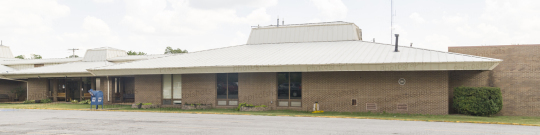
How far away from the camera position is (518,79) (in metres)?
21.6

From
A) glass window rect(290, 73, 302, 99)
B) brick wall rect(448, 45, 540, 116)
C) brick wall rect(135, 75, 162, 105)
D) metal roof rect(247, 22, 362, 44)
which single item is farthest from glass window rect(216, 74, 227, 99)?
brick wall rect(448, 45, 540, 116)

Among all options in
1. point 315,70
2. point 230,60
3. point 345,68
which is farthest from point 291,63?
point 230,60

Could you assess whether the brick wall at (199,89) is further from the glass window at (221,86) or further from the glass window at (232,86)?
the glass window at (232,86)

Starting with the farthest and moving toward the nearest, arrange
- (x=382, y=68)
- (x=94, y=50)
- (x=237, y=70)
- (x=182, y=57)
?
(x=94, y=50), (x=182, y=57), (x=237, y=70), (x=382, y=68)

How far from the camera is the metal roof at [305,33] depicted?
29406 mm

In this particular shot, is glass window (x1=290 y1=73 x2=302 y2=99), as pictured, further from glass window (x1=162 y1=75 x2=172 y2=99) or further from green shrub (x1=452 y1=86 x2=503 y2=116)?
green shrub (x1=452 y1=86 x2=503 y2=116)

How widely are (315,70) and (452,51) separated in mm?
7531

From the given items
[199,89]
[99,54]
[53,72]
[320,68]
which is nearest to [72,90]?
[53,72]

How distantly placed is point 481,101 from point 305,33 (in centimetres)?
1306

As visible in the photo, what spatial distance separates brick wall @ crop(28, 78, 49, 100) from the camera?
118ft

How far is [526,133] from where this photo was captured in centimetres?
1321

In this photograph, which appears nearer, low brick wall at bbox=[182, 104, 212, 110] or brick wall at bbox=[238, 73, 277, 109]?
brick wall at bbox=[238, 73, 277, 109]

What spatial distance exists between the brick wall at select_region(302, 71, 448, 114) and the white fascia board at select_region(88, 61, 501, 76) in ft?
4.58

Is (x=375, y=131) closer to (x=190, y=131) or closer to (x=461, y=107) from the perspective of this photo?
(x=190, y=131)
